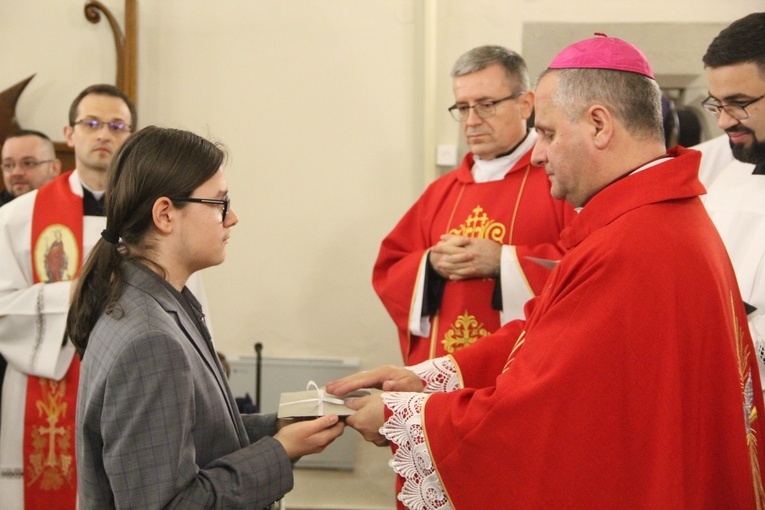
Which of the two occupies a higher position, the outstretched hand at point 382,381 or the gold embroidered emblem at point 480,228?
the gold embroidered emblem at point 480,228

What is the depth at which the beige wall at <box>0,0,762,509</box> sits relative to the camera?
4691 mm

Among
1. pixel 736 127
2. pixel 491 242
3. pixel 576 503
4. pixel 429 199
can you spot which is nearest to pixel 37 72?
pixel 429 199

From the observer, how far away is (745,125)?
2828 mm

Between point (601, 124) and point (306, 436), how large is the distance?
1007 millimetres

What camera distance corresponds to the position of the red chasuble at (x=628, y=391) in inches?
70.3

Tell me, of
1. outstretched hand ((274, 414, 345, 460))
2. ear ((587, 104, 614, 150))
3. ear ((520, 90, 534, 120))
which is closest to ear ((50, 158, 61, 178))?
ear ((520, 90, 534, 120))

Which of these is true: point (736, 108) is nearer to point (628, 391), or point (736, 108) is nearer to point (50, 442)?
point (628, 391)

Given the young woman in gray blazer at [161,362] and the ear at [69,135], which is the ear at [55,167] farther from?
the young woman in gray blazer at [161,362]

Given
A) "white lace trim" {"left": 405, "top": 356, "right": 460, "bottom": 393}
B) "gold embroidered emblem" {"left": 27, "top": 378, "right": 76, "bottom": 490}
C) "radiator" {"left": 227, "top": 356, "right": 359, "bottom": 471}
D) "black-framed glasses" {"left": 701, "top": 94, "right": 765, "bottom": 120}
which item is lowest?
"radiator" {"left": 227, "top": 356, "right": 359, "bottom": 471}

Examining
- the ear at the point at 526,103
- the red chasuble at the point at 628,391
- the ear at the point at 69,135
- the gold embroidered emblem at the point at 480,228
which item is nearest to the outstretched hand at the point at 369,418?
the red chasuble at the point at 628,391

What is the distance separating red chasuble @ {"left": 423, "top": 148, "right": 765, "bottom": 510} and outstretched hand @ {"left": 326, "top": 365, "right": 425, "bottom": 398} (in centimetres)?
41

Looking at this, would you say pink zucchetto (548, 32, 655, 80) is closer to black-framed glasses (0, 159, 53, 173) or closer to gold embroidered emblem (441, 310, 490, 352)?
gold embroidered emblem (441, 310, 490, 352)

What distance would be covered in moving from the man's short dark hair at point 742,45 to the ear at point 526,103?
71cm

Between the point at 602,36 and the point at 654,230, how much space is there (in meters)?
0.60
